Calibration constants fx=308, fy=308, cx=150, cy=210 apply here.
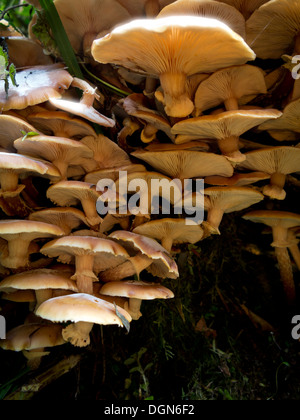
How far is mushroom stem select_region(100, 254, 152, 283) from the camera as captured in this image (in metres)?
2.08

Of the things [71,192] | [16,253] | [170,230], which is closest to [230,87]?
[170,230]

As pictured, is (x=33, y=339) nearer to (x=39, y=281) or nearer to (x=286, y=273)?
(x=39, y=281)

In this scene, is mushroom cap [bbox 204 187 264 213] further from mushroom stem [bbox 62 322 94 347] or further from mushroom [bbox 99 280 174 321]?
mushroom stem [bbox 62 322 94 347]

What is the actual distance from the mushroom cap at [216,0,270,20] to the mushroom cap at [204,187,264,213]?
1.12 metres

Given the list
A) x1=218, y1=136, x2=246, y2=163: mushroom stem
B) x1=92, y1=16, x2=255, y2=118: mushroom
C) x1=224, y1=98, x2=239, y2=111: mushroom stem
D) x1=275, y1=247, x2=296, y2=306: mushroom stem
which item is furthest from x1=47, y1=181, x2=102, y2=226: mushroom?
x1=275, y1=247, x2=296, y2=306: mushroom stem

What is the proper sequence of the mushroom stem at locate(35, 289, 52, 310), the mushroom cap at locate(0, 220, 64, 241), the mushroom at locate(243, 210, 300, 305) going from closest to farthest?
the mushroom cap at locate(0, 220, 64, 241), the mushroom stem at locate(35, 289, 52, 310), the mushroom at locate(243, 210, 300, 305)

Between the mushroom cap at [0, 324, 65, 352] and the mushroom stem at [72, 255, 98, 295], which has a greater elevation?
the mushroom stem at [72, 255, 98, 295]

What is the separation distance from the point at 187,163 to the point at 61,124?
888 mm

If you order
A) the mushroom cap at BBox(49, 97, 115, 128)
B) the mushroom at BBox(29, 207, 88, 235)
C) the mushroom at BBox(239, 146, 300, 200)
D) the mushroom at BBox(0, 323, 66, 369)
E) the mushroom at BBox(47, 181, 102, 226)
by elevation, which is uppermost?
the mushroom cap at BBox(49, 97, 115, 128)

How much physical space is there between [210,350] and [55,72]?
2.55 m

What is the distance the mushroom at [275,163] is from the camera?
207 cm

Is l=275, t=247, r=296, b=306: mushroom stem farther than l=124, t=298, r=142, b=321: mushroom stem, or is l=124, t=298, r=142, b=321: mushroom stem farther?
l=275, t=247, r=296, b=306: mushroom stem

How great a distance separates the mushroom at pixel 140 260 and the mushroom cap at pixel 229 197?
529 millimetres

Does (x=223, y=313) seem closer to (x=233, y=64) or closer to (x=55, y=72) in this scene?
(x=233, y=64)
